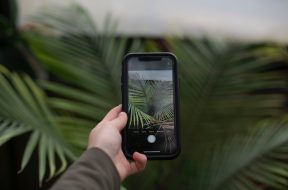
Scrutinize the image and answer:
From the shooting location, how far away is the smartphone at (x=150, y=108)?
0.71 m

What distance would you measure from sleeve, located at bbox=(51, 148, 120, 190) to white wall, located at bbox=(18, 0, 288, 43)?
91 centimetres

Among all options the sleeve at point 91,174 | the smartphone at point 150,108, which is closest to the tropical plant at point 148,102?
the smartphone at point 150,108

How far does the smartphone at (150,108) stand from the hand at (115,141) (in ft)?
0.05

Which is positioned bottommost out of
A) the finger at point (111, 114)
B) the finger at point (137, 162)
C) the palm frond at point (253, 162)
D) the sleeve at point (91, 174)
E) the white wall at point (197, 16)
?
the palm frond at point (253, 162)

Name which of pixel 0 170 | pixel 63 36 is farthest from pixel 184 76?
pixel 0 170

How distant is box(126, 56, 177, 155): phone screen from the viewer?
0.71m

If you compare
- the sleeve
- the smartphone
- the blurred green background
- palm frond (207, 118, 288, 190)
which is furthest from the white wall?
the sleeve

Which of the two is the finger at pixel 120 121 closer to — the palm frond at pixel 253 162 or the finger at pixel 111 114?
the finger at pixel 111 114

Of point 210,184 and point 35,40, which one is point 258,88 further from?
point 35,40

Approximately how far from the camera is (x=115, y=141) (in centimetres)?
61

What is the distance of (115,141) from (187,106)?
0.57 metres

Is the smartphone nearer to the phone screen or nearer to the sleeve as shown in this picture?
the phone screen

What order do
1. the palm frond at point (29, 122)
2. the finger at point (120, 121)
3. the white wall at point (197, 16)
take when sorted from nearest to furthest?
the finger at point (120, 121) < the palm frond at point (29, 122) < the white wall at point (197, 16)

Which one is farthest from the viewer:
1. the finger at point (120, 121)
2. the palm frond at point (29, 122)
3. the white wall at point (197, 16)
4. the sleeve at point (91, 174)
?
the white wall at point (197, 16)
